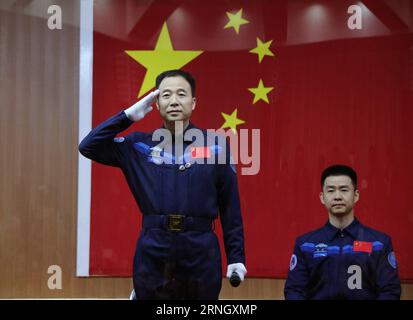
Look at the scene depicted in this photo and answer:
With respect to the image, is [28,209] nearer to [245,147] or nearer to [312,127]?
[245,147]

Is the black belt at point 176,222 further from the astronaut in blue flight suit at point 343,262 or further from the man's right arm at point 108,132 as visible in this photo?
the astronaut in blue flight suit at point 343,262

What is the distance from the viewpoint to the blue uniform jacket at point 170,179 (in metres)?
2.29

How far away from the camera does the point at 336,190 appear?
2562 mm

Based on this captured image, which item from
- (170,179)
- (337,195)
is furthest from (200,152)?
(337,195)

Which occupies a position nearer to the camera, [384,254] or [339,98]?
[384,254]

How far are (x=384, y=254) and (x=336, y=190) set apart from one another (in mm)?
324

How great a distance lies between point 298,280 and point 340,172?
522mm

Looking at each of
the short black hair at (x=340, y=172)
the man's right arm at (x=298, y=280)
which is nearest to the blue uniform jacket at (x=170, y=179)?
the man's right arm at (x=298, y=280)

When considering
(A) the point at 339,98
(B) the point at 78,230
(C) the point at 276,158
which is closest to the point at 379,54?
(A) the point at 339,98

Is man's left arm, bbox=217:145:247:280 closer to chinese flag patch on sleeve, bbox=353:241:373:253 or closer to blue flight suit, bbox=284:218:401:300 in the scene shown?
blue flight suit, bbox=284:218:401:300

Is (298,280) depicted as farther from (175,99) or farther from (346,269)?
(175,99)

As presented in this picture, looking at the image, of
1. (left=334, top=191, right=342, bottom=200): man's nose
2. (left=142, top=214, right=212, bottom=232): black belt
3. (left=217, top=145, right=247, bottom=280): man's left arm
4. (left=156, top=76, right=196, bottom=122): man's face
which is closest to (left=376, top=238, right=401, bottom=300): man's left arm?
(left=334, top=191, right=342, bottom=200): man's nose

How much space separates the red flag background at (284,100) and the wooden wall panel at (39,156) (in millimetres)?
107

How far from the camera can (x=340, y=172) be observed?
8.70ft
